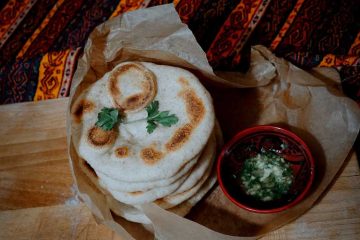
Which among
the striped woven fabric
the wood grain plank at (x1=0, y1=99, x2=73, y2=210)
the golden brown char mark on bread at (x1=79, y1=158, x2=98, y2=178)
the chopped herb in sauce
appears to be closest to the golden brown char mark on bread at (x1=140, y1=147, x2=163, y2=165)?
the golden brown char mark on bread at (x1=79, y1=158, x2=98, y2=178)

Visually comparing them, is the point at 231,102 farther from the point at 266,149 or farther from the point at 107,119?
the point at 107,119

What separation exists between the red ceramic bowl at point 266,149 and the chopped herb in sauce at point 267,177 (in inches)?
1.2

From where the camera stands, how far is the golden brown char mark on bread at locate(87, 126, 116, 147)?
1.62 m

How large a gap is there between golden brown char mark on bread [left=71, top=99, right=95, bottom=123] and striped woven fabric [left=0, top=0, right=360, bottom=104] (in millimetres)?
544

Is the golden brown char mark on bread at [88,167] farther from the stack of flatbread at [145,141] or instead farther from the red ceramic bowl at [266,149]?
the red ceramic bowl at [266,149]

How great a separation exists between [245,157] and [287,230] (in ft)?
1.11

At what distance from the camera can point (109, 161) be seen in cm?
160

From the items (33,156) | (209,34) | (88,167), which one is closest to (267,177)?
(88,167)

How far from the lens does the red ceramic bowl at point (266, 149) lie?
5.53ft

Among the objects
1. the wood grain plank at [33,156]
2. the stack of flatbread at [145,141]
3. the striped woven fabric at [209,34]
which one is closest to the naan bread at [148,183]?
the stack of flatbread at [145,141]

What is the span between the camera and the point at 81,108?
1.75 metres

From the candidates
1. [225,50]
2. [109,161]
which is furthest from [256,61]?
[109,161]

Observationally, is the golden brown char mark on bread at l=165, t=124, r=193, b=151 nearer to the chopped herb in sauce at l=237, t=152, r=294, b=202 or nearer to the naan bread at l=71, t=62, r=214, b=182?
the naan bread at l=71, t=62, r=214, b=182

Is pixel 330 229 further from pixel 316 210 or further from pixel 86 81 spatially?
pixel 86 81
